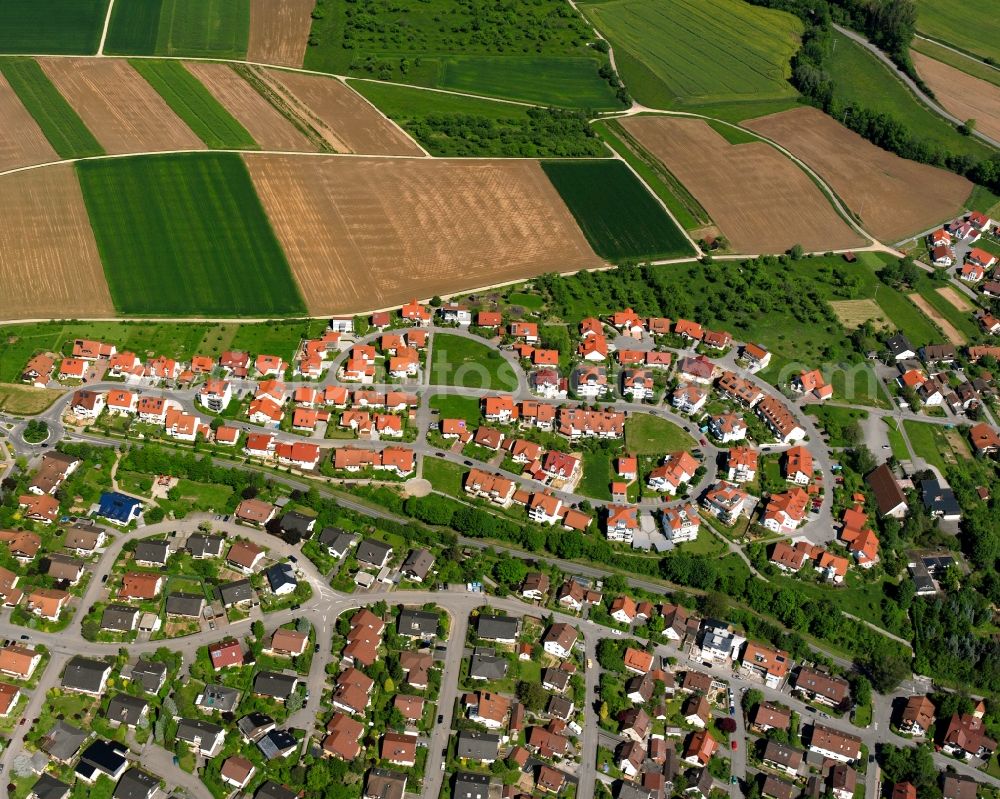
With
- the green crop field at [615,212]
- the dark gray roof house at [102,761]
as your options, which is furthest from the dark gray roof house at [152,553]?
the green crop field at [615,212]

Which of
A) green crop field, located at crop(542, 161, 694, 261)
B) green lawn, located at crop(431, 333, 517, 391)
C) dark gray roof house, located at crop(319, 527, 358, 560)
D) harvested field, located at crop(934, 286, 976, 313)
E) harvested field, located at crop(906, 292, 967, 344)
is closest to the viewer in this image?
dark gray roof house, located at crop(319, 527, 358, 560)

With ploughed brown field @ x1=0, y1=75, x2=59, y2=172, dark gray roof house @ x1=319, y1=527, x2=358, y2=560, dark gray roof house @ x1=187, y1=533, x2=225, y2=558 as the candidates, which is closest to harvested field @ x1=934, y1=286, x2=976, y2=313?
dark gray roof house @ x1=319, y1=527, x2=358, y2=560

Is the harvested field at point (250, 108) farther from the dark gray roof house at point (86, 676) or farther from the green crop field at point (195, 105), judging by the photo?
the dark gray roof house at point (86, 676)

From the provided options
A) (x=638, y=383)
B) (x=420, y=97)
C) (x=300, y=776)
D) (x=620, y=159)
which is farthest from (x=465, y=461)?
(x=420, y=97)

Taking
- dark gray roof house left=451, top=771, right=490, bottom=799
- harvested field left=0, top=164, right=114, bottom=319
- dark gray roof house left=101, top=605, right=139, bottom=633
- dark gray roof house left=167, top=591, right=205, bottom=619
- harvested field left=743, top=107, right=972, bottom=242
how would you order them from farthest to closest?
harvested field left=743, top=107, right=972, bottom=242 → harvested field left=0, top=164, right=114, bottom=319 → dark gray roof house left=167, top=591, right=205, bottom=619 → dark gray roof house left=101, top=605, right=139, bottom=633 → dark gray roof house left=451, top=771, right=490, bottom=799

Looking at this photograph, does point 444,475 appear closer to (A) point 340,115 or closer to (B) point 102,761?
(B) point 102,761

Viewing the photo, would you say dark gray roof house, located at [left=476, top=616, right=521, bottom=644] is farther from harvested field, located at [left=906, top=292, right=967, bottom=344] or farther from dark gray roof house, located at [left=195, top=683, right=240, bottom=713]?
harvested field, located at [left=906, top=292, right=967, bottom=344]

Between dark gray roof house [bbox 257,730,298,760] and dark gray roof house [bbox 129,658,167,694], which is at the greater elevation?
dark gray roof house [bbox 257,730,298,760]
